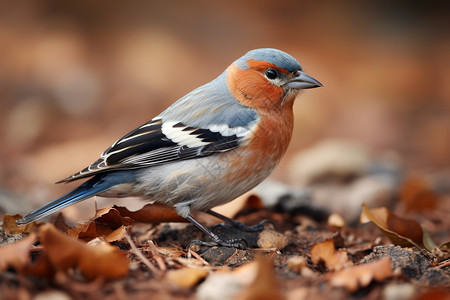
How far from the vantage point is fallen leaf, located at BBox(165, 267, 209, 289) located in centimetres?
288

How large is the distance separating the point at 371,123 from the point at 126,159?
6015 millimetres

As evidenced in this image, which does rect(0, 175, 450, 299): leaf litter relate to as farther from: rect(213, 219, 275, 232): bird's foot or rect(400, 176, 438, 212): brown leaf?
rect(400, 176, 438, 212): brown leaf

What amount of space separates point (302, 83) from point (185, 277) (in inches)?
84.7

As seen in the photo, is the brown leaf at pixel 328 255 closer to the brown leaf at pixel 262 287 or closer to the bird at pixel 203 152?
the bird at pixel 203 152

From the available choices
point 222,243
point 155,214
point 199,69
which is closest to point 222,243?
point 222,243

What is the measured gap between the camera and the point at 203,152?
4105 millimetres

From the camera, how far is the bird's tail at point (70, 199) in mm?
3742

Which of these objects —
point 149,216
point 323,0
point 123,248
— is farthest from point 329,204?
point 323,0

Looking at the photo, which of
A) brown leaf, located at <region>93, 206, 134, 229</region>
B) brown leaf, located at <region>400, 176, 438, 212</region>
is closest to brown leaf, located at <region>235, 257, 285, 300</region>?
brown leaf, located at <region>93, 206, 134, 229</region>

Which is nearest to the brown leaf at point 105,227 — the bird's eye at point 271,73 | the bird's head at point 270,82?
the bird's head at point 270,82

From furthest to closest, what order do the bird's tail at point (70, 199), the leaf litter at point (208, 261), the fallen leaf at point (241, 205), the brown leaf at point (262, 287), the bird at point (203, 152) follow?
the fallen leaf at point (241, 205)
the bird at point (203, 152)
the bird's tail at point (70, 199)
the leaf litter at point (208, 261)
the brown leaf at point (262, 287)

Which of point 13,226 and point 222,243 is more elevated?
point 13,226

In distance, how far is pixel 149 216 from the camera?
415 cm

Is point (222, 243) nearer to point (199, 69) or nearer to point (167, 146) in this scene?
point (167, 146)
